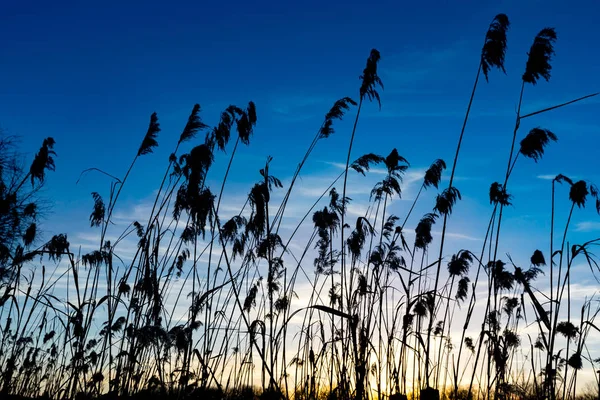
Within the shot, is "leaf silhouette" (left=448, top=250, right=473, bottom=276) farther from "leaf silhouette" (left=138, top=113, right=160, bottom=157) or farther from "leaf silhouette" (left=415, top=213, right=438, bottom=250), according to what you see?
"leaf silhouette" (left=138, top=113, right=160, bottom=157)

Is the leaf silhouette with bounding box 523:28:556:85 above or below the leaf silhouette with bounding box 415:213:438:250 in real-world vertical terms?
above

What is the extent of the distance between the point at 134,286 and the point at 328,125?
9.75 ft

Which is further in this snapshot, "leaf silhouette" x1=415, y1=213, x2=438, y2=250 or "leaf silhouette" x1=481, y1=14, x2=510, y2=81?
"leaf silhouette" x1=415, y1=213, x2=438, y2=250

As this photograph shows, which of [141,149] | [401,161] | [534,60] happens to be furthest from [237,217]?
[534,60]

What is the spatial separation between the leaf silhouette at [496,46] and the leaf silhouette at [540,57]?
11.2 inches

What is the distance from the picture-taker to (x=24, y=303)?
5.22m

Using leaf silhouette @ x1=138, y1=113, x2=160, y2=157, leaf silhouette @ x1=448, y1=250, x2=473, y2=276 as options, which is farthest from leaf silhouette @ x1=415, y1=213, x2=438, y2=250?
leaf silhouette @ x1=138, y1=113, x2=160, y2=157

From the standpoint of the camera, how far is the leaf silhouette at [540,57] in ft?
15.1

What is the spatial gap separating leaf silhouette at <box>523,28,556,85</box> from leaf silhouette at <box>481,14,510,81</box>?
0.28 m

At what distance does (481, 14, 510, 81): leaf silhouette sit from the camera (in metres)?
4.55

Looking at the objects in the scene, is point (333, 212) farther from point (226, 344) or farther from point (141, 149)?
point (141, 149)

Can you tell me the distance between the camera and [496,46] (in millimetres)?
4559

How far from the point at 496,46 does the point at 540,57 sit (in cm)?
46

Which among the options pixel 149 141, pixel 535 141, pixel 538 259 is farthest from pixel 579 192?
pixel 149 141
